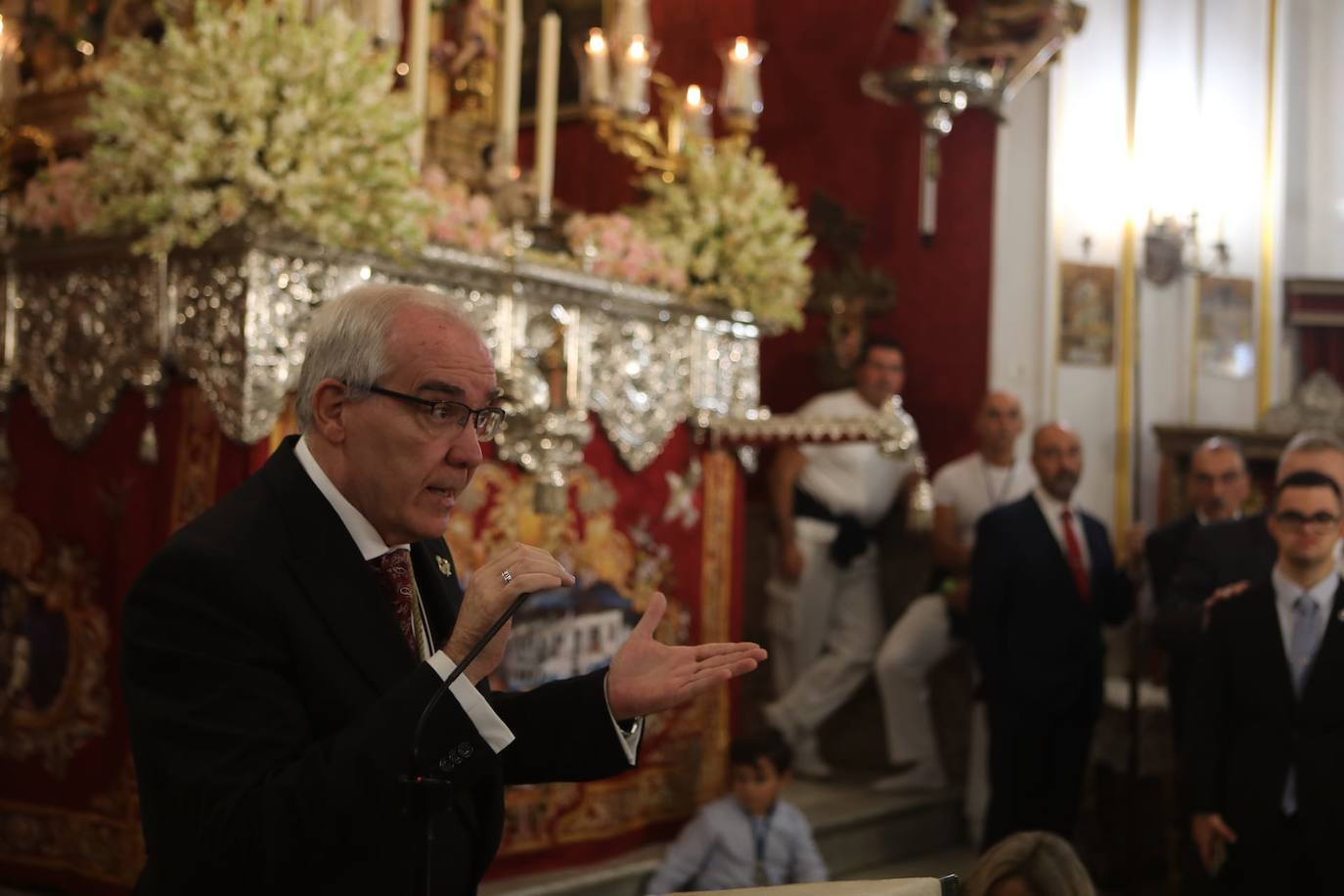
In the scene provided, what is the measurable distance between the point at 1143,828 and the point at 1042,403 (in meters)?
2.35

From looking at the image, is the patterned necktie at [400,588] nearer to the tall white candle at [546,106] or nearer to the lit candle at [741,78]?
the tall white candle at [546,106]

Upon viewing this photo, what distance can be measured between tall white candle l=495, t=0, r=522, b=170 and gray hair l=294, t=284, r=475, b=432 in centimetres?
290

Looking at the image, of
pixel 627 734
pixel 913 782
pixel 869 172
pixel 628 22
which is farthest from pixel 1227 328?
pixel 627 734

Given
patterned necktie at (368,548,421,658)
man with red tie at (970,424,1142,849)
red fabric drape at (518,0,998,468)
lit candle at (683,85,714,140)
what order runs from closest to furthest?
1. patterned necktie at (368,548,421,658)
2. lit candle at (683,85,714,140)
3. man with red tie at (970,424,1142,849)
4. red fabric drape at (518,0,998,468)

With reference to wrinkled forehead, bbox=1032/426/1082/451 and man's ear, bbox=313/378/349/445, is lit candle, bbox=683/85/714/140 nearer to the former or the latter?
wrinkled forehead, bbox=1032/426/1082/451

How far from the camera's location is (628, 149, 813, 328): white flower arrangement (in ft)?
17.9

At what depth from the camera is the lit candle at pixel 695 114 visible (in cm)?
569

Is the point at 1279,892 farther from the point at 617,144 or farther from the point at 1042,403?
the point at 1042,403

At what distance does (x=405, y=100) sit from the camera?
4.23 m

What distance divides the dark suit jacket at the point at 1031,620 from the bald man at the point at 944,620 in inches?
33.3

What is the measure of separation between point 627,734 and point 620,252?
3.10 m

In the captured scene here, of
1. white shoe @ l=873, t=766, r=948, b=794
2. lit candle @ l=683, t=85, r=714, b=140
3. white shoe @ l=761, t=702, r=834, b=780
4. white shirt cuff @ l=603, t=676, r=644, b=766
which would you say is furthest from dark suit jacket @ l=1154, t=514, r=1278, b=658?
white shirt cuff @ l=603, t=676, r=644, b=766

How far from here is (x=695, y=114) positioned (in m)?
5.76

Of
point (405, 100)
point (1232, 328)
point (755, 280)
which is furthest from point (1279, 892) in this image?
point (1232, 328)
